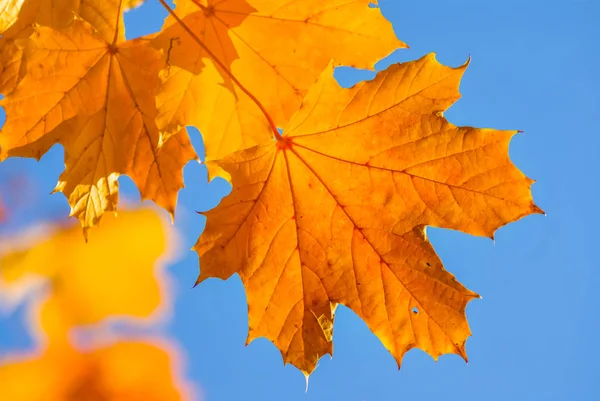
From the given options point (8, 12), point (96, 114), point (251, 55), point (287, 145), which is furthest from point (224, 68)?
point (8, 12)

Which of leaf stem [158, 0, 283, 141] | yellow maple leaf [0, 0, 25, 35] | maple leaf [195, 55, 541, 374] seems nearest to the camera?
maple leaf [195, 55, 541, 374]

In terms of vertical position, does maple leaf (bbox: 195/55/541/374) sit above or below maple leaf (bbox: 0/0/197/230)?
below

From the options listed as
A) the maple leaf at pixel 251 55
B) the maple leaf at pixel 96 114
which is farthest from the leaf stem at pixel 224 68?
the maple leaf at pixel 96 114

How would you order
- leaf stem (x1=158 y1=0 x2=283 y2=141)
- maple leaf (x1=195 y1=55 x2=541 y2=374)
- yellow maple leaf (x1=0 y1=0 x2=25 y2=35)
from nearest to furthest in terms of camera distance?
maple leaf (x1=195 y1=55 x2=541 y2=374), leaf stem (x1=158 y1=0 x2=283 y2=141), yellow maple leaf (x1=0 y1=0 x2=25 y2=35)

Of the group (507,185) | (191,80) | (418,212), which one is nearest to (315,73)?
(191,80)

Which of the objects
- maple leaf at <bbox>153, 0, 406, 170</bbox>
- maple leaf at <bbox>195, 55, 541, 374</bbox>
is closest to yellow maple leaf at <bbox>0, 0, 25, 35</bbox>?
maple leaf at <bbox>153, 0, 406, 170</bbox>

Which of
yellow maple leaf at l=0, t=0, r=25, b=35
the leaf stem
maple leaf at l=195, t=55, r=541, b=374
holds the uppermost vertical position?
yellow maple leaf at l=0, t=0, r=25, b=35

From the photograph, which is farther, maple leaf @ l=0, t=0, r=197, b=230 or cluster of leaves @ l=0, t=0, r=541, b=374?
maple leaf @ l=0, t=0, r=197, b=230

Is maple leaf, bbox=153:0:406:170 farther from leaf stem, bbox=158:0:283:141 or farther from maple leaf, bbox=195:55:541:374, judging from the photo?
maple leaf, bbox=195:55:541:374
